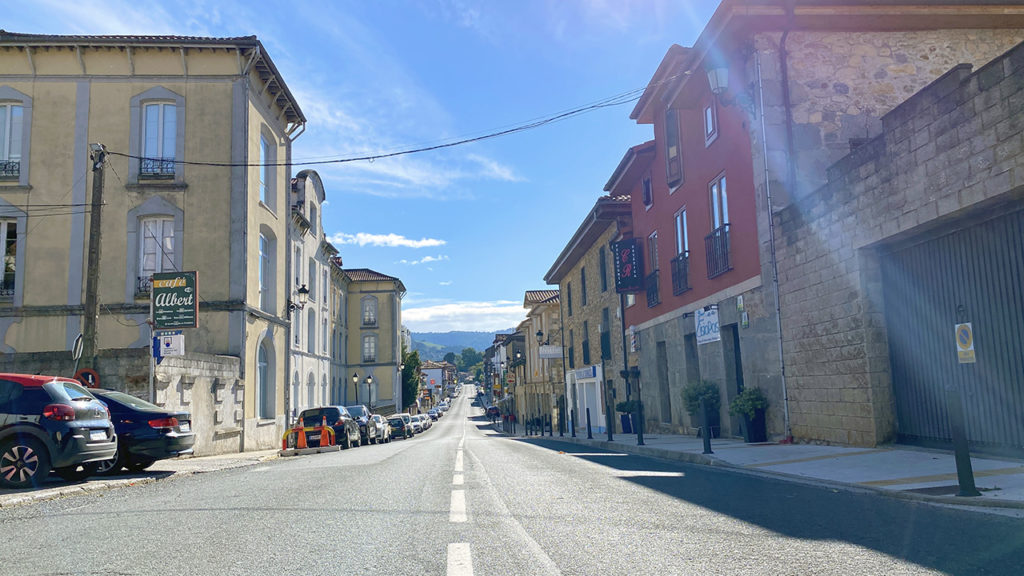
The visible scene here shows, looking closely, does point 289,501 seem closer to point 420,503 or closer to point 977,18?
point 420,503

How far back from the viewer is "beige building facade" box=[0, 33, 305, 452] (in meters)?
22.4

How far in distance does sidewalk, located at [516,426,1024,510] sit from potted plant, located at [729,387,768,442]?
817mm

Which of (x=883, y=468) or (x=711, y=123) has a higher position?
(x=711, y=123)

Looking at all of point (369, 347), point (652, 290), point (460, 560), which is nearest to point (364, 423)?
point (652, 290)

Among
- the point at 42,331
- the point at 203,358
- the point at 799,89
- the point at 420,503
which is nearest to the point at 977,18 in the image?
the point at 799,89

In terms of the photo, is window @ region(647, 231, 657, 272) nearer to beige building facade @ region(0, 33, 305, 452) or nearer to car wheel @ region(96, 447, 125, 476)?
beige building facade @ region(0, 33, 305, 452)

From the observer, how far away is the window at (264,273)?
25.8 metres

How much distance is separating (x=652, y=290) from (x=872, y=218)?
41.1 feet

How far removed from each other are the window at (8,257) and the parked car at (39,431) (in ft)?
50.9

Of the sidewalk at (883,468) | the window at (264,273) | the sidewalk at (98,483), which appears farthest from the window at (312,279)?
the sidewalk at (883,468)

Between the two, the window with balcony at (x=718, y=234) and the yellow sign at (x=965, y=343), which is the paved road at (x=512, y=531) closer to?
the yellow sign at (x=965, y=343)

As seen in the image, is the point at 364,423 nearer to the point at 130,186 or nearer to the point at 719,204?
the point at 130,186

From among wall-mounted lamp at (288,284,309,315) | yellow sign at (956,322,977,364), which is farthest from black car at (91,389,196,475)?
wall-mounted lamp at (288,284,309,315)

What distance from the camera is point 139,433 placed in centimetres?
1181
